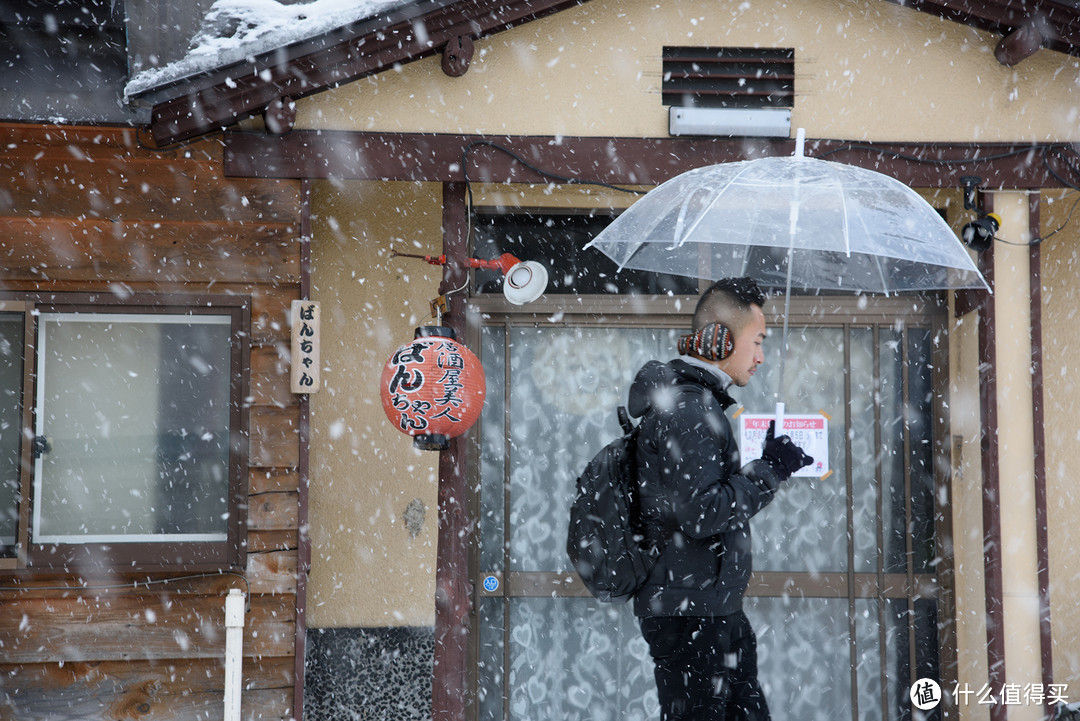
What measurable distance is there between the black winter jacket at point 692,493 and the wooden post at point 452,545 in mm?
1665

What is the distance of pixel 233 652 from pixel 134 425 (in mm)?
1410

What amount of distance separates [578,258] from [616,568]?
3.03 m

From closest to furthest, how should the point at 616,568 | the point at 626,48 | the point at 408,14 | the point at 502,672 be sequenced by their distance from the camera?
the point at 616,568 → the point at 408,14 → the point at 626,48 → the point at 502,672

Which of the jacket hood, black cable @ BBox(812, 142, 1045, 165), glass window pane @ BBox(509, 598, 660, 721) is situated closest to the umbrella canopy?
the jacket hood

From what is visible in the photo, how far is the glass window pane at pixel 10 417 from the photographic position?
16.4ft

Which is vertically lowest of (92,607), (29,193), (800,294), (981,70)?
(92,607)

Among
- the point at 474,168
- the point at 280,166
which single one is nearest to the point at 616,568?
the point at 474,168

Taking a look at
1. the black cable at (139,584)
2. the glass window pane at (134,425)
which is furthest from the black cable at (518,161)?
the black cable at (139,584)

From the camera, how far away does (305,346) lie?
16.8 feet

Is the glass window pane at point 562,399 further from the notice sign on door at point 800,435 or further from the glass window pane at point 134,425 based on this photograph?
the glass window pane at point 134,425

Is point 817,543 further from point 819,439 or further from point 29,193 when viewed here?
point 29,193

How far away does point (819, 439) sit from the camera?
6.07 meters

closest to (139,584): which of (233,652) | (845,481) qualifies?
(233,652)

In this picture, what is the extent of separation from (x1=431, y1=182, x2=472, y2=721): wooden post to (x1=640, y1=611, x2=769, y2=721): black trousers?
5.31 feet
